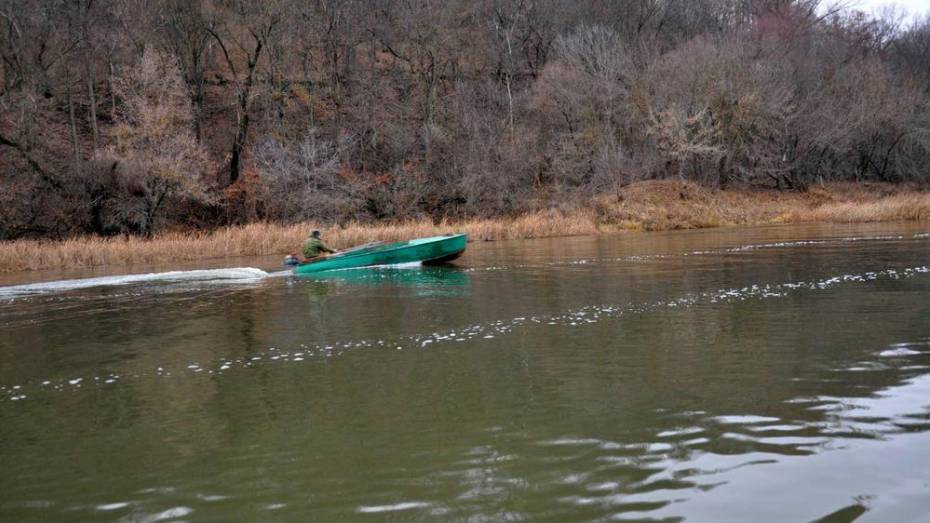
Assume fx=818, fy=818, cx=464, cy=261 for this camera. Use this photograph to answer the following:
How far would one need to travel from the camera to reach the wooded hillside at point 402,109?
43.9m

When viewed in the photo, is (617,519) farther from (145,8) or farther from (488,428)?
(145,8)

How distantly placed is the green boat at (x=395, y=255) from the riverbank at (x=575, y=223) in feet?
31.1

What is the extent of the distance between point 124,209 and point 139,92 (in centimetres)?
668

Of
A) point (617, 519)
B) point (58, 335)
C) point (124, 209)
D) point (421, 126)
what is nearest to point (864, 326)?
point (617, 519)

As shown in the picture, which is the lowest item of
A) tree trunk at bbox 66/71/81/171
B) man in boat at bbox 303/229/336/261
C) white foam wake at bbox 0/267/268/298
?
white foam wake at bbox 0/267/268/298

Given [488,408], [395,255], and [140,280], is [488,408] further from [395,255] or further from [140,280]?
[140,280]

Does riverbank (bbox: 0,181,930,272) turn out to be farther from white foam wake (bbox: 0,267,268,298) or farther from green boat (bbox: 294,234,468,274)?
green boat (bbox: 294,234,468,274)

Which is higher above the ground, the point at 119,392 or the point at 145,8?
the point at 145,8

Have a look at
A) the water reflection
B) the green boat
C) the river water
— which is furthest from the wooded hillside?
the river water

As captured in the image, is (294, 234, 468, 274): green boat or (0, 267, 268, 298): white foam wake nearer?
(0, 267, 268, 298): white foam wake

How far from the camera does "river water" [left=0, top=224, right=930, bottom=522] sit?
18.6 feet

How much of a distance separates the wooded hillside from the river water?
99.4 ft

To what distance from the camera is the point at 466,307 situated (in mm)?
15375

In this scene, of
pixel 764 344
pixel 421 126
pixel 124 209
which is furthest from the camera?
pixel 421 126
